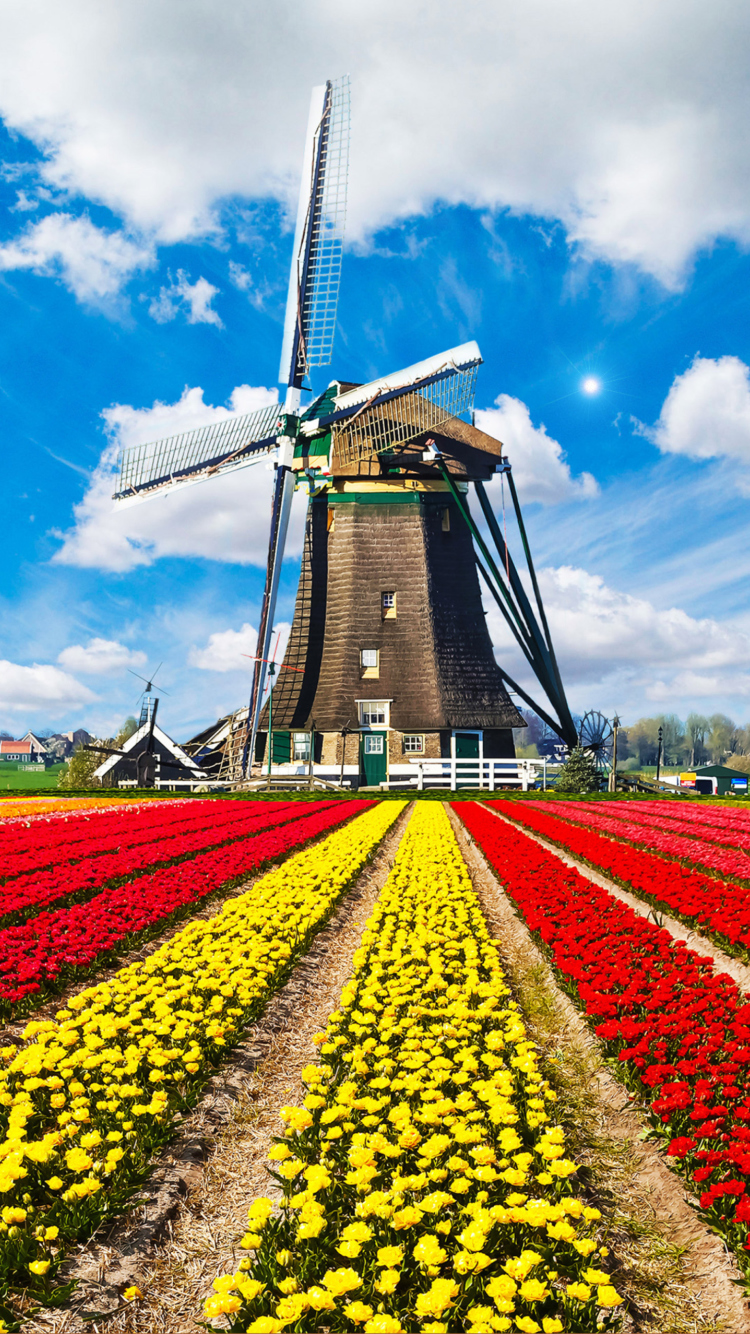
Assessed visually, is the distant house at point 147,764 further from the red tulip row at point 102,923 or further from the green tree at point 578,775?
the red tulip row at point 102,923

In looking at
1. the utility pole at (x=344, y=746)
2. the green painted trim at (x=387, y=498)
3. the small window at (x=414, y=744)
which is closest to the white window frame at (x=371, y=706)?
the utility pole at (x=344, y=746)

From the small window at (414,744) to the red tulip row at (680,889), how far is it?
53.9 feet

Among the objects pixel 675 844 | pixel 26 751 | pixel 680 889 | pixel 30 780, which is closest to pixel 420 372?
pixel 675 844

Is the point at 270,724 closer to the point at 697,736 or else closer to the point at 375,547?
the point at 375,547

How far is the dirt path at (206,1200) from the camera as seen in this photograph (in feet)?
11.1

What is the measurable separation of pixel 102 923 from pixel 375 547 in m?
25.0

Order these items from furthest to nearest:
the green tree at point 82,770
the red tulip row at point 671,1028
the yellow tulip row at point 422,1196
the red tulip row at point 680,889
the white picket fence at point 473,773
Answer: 1. the green tree at point 82,770
2. the white picket fence at point 473,773
3. the red tulip row at point 680,889
4. the red tulip row at point 671,1028
5. the yellow tulip row at point 422,1196

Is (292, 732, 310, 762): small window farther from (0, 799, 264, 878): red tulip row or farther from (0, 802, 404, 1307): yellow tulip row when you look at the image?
(0, 802, 404, 1307): yellow tulip row

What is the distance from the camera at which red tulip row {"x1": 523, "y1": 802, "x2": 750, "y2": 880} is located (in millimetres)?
12148

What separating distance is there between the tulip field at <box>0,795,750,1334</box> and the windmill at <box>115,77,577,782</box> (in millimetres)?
20247

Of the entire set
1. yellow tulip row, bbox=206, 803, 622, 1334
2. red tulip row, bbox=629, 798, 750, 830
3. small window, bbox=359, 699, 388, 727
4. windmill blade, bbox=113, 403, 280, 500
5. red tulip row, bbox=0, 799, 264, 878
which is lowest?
yellow tulip row, bbox=206, 803, 622, 1334

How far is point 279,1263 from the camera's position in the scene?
325 centimetres

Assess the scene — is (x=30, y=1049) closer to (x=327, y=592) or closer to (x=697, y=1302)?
(x=697, y=1302)

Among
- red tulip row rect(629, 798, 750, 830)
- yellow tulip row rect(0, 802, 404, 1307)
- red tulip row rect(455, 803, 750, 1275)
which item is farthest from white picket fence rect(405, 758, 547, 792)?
yellow tulip row rect(0, 802, 404, 1307)
